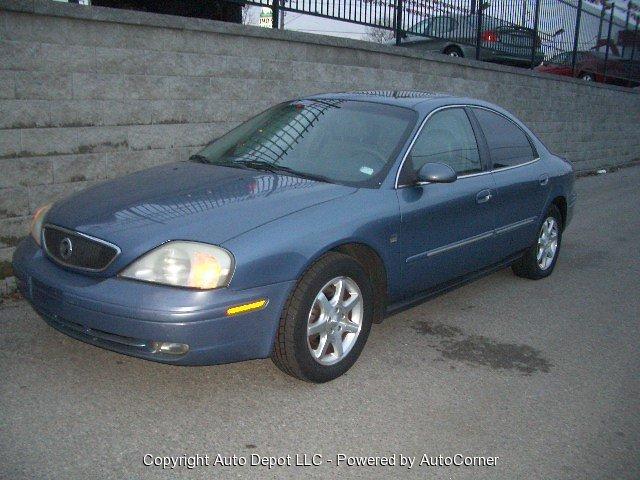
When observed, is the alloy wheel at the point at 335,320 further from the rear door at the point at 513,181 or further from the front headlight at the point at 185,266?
the rear door at the point at 513,181

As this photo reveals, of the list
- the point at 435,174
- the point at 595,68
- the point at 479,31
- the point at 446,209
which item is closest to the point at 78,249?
the point at 435,174

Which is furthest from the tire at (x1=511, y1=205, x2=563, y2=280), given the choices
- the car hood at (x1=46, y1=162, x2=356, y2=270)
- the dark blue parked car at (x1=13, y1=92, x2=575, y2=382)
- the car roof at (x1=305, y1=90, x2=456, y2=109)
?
the car hood at (x1=46, y1=162, x2=356, y2=270)

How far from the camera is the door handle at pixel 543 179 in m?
5.78

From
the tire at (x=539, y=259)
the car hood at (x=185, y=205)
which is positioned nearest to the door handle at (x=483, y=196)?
the tire at (x=539, y=259)

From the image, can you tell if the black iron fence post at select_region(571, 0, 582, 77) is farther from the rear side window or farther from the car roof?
the car roof

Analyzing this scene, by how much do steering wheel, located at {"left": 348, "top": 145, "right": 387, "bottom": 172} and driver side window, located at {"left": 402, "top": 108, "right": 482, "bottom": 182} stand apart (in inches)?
6.3

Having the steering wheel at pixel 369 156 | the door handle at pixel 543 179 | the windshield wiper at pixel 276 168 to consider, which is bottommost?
the door handle at pixel 543 179

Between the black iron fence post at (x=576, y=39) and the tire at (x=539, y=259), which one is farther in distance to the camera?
the black iron fence post at (x=576, y=39)

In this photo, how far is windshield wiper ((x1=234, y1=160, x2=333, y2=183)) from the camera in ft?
13.8

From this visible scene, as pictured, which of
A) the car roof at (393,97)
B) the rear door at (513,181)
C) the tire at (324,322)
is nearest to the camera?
the tire at (324,322)

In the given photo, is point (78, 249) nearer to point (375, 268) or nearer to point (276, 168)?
point (276, 168)

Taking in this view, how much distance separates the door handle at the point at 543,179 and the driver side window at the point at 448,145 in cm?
99

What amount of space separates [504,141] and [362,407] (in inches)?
112

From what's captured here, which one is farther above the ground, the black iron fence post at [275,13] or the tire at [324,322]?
the black iron fence post at [275,13]
